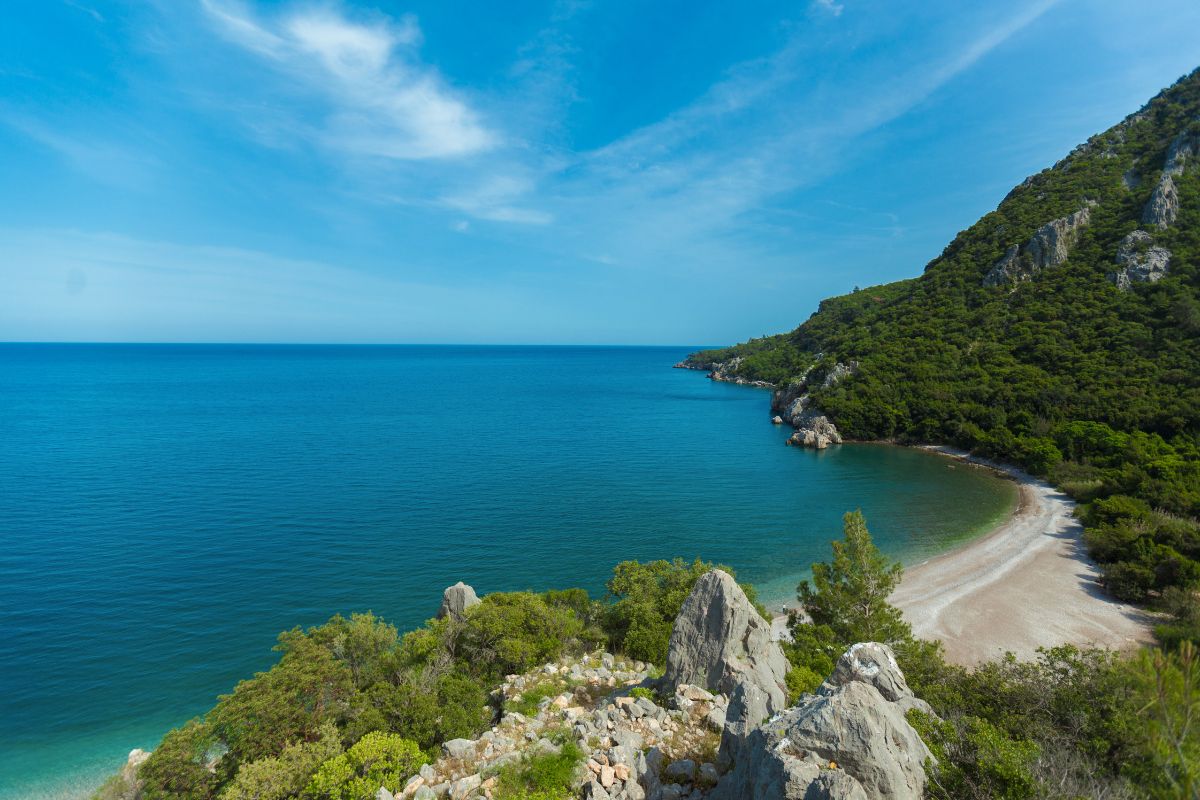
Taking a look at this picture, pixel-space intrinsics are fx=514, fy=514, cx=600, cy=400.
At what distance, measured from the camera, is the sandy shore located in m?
29.4

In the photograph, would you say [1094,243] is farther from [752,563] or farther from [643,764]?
[643,764]

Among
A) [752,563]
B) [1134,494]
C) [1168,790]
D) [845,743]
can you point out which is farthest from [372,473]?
[1134,494]

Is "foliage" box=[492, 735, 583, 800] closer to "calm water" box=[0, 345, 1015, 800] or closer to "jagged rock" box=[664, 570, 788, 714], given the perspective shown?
"jagged rock" box=[664, 570, 788, 714]

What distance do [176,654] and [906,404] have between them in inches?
3718

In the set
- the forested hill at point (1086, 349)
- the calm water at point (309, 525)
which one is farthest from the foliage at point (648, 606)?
the forested hill at point (1086, 349)

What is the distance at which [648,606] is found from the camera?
26.2m

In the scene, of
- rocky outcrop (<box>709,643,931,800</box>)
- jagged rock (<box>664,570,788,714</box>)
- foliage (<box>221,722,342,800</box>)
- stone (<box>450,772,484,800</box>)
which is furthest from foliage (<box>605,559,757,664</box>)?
foliage (<box>221,722,342,800</box>)

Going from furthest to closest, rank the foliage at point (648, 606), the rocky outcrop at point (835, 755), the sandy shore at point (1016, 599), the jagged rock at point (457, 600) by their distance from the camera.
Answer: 1. the sandy shore at point (1016, 599)
2. the jagged rock at point (457, 600)
3. the foliage at point (648, 606)
4. the rocky outcrop at point (835, 755)

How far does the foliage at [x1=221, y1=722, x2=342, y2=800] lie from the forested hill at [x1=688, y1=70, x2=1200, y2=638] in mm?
42385

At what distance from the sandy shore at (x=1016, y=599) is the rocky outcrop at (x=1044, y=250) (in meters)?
69.6

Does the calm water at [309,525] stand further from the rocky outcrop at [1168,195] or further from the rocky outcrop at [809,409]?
the rocky outcrop at [1168,195]

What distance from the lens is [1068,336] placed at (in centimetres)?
8050

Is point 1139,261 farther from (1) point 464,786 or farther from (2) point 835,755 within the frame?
(1) point 464,786

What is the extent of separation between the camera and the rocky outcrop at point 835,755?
940 centimetres
